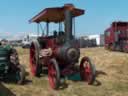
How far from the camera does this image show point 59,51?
13.4 metres

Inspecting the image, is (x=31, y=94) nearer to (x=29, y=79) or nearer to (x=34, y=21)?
(x=29, y=79)

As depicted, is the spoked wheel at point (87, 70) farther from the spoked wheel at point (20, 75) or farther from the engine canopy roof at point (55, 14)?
the spoked wheel at point (20, 75)

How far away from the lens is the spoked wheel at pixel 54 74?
1260 cm

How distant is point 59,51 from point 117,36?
1821cm

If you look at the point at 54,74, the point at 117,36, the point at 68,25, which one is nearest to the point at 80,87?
the point at 54,74

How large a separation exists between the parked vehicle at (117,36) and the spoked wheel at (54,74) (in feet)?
54.0

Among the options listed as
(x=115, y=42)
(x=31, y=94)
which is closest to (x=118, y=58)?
(x=31, y=94)

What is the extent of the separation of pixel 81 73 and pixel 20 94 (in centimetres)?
351

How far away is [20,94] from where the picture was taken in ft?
38.6

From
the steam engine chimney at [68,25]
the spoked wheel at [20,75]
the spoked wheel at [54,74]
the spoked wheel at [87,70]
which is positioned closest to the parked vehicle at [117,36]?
the spoked wheel at [87,70]

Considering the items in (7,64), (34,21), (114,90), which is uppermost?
(34,21)

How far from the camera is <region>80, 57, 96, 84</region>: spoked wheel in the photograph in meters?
13.3

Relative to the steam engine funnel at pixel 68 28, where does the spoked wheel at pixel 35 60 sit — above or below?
below

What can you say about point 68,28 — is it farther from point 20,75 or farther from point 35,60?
point 35,60
